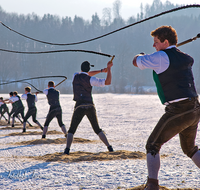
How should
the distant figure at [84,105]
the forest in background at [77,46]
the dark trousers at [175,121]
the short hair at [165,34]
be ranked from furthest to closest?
1. the forest in background at [77,46]
2. the distant figure at [84,105]
3. the short hair at [165,34]
4. the dark trousers at [175,121]

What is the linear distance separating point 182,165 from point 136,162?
0.82m

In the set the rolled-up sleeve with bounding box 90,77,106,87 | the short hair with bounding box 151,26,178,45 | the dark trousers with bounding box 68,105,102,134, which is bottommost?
the dark trousers with bounding box 68,105,102,134

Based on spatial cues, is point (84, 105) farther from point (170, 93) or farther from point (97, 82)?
point (170, 93)

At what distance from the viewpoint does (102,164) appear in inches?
211

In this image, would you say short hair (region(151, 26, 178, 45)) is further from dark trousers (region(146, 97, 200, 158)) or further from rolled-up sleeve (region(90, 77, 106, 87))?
rolled-up sleeve (region(90, 77, 106, 87))

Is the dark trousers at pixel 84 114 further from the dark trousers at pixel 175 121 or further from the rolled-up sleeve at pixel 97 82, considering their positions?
the dark trousers at pixel 175 121

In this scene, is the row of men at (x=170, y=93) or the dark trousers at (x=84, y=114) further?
the dark trousers at (x=84, y=114)

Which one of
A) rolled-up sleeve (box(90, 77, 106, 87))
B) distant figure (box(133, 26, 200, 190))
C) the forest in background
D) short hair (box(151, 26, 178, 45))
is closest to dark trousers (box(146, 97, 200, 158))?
distant figure (box(133, 26, 200, 190))

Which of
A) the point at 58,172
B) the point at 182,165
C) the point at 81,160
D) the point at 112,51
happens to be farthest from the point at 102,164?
the point at 112,51

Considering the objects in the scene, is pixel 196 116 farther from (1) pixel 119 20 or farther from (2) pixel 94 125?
(1) pixel 119 20

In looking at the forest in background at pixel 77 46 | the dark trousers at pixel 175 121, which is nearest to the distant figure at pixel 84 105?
the dark trousers at pixel 175 121

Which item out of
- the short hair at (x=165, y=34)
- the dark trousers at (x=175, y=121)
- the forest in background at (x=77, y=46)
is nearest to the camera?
the dark trousers at (x=175, y=121)

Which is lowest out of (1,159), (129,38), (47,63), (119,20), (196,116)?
(1,159)

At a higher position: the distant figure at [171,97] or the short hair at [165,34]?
the short hair at [165,34]
